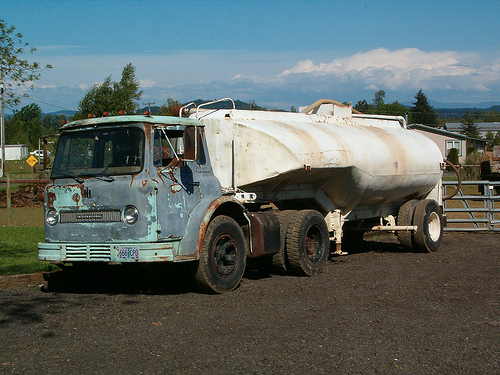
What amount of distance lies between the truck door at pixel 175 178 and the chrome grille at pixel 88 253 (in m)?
0.73

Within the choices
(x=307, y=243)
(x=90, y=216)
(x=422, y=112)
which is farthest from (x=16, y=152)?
(x=90, y=216)

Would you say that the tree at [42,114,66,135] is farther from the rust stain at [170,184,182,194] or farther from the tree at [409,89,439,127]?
the tree at [409,89,439,127]

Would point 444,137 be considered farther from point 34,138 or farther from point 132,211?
point 132,211

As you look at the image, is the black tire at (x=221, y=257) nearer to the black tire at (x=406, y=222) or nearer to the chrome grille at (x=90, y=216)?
the chrome grille at (x=90, y=216)

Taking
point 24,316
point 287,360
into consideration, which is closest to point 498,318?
point 287,360

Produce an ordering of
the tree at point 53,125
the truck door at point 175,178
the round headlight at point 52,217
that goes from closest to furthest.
Answer: the truck door at point 175,178 < the round headlight at point 52,217 < the tree at point 53,125

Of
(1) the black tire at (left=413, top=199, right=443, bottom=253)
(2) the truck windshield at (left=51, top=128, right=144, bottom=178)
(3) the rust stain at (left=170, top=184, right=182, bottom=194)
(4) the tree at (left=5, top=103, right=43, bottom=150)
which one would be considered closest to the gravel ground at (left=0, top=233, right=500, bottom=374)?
(3) the rust stain at (left=170, top=184, right=182, bottom=194)

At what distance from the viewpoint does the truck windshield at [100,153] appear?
8.51 m

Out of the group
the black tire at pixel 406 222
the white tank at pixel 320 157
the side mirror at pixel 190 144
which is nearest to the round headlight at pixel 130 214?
the side mirror at pixel 190 144

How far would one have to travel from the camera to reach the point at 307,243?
433 inches

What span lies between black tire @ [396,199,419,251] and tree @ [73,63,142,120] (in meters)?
15.6

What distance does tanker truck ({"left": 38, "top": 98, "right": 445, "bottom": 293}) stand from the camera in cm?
838

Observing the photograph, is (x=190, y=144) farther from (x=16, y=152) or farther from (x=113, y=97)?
(x=16, y=152)

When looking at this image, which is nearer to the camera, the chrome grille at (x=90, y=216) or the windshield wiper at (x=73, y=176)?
the chrome grille at (x=90, y=216)
